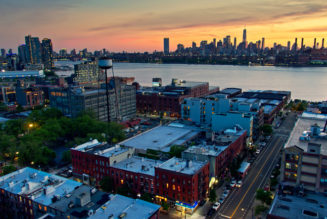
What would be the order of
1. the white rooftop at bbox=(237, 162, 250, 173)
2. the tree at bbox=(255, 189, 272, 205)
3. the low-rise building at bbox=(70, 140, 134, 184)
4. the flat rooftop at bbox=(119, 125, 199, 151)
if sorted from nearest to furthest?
the tree at bbox=(255, 189, 272, 205), the low-rise building at bbox=(70, 140, 134, 184), the white rooftop at bbox=(237, 162, 250, 173), the flat rooftop at bbox=(119, 125, 199, 151)

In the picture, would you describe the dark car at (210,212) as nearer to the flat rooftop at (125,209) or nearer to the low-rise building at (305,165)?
the flat rooftop at (125,209)

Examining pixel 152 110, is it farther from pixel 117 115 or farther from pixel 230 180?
pixel 230 180

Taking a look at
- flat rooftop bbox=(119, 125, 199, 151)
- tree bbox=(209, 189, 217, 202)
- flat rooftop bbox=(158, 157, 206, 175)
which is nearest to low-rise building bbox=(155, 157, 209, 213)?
flat rooftop bbox=(158, 157, 206, 175)

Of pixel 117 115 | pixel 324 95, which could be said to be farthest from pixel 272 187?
pixel 324 95

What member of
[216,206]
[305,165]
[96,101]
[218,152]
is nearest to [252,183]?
[218,152]

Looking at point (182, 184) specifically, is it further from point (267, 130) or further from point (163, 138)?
point (267, 130)

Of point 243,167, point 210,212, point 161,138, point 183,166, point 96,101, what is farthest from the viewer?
point 96,101

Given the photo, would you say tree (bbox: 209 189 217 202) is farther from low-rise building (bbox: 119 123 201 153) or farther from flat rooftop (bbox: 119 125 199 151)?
flat rooftop (bbox: 119 125 199 151)

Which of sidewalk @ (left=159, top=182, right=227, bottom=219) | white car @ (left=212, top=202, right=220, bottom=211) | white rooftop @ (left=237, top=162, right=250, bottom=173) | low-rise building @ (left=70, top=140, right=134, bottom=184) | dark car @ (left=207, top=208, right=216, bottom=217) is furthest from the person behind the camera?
white rooftop @ (left=237, top=162, right=250, bottom=173)
